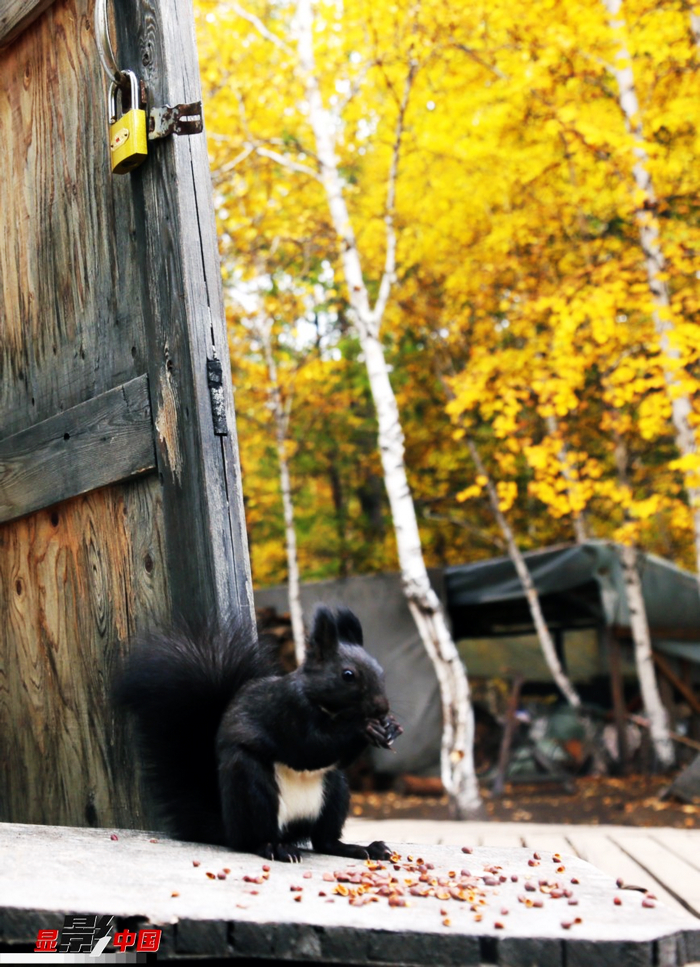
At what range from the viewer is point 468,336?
39.0ft

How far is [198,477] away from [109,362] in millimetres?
430

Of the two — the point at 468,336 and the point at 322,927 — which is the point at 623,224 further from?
the point at 322,927

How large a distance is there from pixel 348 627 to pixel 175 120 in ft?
3.76

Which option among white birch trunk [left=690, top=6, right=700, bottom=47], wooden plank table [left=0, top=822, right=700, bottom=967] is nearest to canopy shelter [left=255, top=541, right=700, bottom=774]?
white birch trunk [left=690, top=6, right=700, bottom=47]

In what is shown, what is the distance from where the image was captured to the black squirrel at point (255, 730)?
1.83m

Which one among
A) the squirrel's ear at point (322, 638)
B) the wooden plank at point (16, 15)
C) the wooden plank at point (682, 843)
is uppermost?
the wooden plank at point (16, 15)

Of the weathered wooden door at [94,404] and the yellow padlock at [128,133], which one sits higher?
the yellow padlock at [128,133]

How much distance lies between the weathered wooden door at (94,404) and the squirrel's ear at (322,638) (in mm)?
226

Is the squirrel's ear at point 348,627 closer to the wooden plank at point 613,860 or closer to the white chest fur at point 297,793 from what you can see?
the white chest fur at point 297,793

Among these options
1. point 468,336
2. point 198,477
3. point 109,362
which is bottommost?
point 198,477

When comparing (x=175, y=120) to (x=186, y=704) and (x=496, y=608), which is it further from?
(x=496, y=608)

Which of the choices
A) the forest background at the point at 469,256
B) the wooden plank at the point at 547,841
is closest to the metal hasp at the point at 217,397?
the wooden plank at the point at 547,841

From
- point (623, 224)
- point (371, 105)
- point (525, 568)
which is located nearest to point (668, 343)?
point (525, 568)

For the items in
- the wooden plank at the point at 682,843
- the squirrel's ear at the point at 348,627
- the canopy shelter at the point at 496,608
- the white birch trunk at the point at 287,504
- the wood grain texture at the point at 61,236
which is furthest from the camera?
the white birch trunk at the point at 287,504
